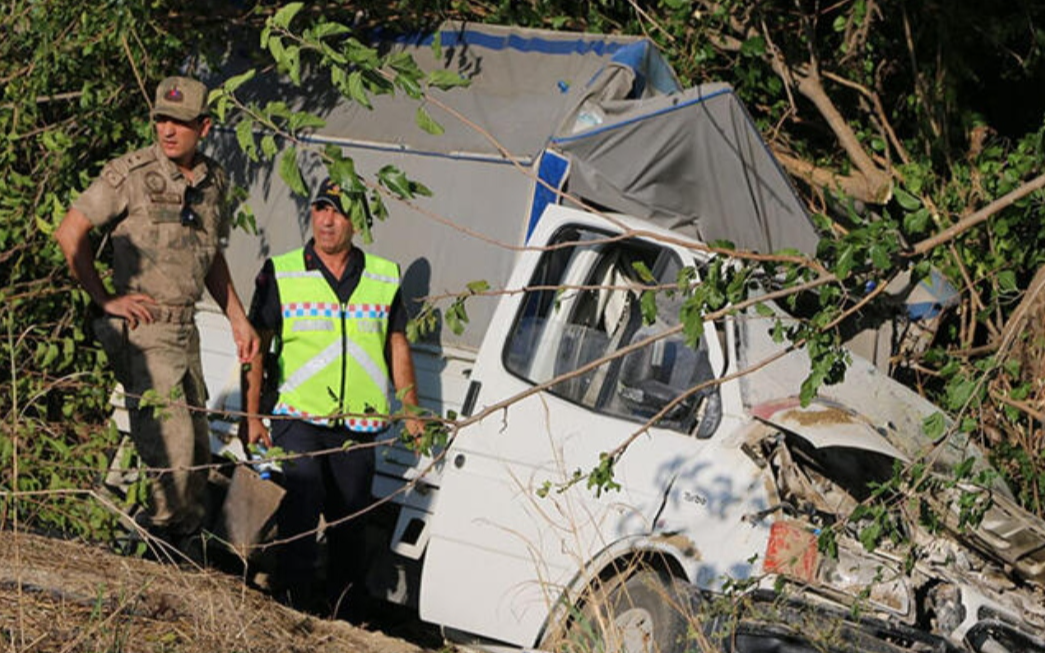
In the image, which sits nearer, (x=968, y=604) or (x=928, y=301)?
(x=968, y=604)

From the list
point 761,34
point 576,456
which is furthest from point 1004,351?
point 761,34

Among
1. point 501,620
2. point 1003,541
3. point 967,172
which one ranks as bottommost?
point 501,620

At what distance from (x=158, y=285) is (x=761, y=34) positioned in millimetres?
4286

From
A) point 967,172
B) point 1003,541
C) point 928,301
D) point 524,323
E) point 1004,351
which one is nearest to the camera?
point 1004,351

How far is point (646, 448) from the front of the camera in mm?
6273

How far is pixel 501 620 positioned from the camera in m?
6.32

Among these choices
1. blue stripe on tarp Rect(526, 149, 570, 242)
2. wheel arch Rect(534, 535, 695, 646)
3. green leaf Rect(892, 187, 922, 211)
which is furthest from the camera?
blue stripe on tarp Rect(526, 149, 570, 242)

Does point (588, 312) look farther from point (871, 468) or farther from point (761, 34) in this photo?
point (761, 34)

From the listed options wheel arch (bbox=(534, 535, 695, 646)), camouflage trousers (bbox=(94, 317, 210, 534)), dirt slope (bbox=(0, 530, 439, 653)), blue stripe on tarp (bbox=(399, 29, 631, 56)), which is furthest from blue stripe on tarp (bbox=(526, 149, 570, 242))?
dirt slope (bbox=(0, 530, 439, 653))

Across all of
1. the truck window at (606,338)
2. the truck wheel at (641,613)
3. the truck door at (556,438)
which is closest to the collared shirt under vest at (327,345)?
the truck door at (556,438)

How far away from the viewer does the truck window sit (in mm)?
6461

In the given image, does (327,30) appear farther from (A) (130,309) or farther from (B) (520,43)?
(B) (520,43)

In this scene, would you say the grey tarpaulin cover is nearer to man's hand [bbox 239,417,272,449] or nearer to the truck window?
the truck window

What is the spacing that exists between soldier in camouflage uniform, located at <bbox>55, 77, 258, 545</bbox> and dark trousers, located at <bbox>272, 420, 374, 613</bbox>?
45 centimetres
